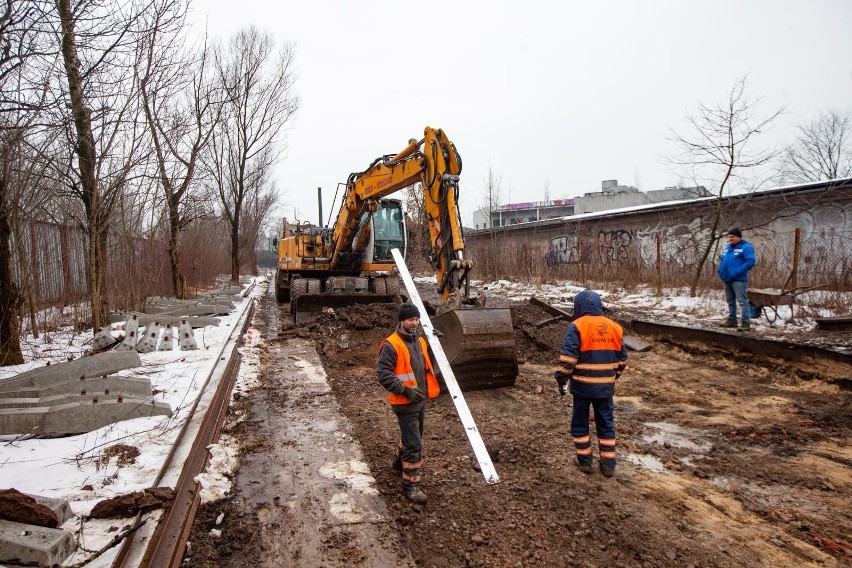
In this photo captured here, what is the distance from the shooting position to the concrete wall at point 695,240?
13.6 metres

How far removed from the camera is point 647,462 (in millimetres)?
4473

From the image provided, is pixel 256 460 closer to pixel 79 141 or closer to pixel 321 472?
pixel 321 472

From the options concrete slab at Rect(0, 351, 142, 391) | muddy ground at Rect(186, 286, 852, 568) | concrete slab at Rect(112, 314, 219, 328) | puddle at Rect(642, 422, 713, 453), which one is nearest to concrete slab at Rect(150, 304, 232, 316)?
concrete slab at Rect(112, 314, 219, 328)

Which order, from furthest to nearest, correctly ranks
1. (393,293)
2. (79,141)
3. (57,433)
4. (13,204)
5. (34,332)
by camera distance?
(393,293)
(34,332)
(79,141)
(13,204)
(57,433)

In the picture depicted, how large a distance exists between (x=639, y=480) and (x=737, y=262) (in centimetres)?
664

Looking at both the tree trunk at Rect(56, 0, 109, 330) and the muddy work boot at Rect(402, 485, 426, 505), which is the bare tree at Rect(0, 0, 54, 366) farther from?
the muddy work boot at Rect(402, 485, 426, 505)

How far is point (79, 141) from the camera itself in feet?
25.6

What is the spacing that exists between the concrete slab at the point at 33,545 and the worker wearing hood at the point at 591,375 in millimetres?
3496

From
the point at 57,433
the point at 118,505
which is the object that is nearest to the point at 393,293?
the point at 57,433

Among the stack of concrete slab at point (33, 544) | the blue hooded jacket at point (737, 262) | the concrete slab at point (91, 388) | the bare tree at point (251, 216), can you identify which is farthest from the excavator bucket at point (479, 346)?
the bare tree at point (251, 216)

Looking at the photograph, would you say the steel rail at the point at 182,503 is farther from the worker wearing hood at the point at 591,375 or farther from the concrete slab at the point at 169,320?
the concrete slab at the point at 169,320

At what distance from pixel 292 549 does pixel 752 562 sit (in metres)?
2.72

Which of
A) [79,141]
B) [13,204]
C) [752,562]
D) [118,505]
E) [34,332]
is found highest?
[79,141]

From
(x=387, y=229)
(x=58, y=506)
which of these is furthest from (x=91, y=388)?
(x=387, y=229)
